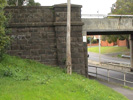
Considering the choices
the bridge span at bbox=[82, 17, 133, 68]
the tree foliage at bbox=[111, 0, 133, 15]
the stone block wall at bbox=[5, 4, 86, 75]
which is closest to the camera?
the stone block wall at bbox=[5, 4, 86, 75]

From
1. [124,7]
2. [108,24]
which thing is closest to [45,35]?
[108,24]

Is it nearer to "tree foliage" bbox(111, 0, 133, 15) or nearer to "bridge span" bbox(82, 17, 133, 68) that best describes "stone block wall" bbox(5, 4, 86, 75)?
"bridge span" bbox(82, 17, 133, 68)

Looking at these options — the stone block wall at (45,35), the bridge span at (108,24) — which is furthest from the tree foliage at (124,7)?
the stone block wall at (45,35)

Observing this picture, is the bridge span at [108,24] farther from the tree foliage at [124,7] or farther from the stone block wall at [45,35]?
the tree foliage at [124,7]

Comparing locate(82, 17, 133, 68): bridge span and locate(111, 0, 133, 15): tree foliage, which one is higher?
locate(111, 0, 133, 15): tree foliage

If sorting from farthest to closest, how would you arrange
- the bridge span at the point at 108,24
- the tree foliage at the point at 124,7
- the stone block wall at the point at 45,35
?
1. the tree foliage at the point at 124,7
2. the bridge span at the point at 108,24
3. the stone block wall at the point at 45,35

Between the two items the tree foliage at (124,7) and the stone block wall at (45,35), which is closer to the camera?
the stone block wall at (45,35)

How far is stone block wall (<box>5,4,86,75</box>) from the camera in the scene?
12.3 metres

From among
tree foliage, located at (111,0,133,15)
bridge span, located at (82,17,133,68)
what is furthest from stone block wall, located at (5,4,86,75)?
tree foliage, located at (111,0,133,15)

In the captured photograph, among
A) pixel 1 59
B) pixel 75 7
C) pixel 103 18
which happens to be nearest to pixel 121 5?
pixel 103 18

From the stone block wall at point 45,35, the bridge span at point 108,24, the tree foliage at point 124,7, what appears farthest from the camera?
the tree foliage at point 124,7

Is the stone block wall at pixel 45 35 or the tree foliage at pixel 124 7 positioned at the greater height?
the tree foliage at pixel 124 7

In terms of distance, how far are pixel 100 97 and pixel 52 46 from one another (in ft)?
21.8

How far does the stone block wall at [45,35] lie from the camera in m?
12.3
